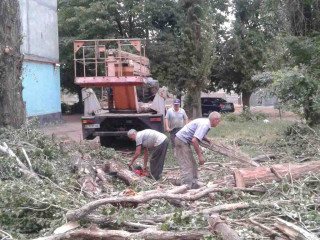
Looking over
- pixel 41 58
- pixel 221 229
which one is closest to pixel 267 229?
pixel 221 229

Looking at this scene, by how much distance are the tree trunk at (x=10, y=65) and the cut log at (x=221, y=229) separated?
6813 mm

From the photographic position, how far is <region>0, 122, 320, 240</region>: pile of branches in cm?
454

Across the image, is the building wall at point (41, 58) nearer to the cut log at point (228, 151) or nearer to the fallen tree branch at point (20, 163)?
the fallen tree branch at point (20, 163)

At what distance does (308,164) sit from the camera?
7.17 metres

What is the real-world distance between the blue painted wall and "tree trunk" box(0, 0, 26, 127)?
343 inches

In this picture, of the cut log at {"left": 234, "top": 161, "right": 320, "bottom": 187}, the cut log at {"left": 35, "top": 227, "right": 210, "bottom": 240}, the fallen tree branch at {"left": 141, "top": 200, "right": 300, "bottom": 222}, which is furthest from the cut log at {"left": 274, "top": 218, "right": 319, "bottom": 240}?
the cut log at {"left": 234, "top": 161, "right": 320, "bottom": 187}

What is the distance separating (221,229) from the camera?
4379 millimetres

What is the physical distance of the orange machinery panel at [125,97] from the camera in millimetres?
12555

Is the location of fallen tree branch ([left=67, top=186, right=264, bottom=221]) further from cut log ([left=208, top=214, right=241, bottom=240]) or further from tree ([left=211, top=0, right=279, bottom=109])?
tree ([left=211, top=0, right=279, bottom=109])

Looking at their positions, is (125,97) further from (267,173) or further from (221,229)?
(221,229)

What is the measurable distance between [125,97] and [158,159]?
4351 mm

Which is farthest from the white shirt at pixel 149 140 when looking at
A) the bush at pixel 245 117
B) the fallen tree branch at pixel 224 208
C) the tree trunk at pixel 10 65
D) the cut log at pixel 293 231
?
the bush at pixel 245 117

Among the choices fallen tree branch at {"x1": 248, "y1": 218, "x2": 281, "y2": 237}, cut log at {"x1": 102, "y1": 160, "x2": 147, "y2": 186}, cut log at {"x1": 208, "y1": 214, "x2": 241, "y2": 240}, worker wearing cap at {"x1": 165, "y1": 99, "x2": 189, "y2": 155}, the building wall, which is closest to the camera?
cut log at {"x1": 208, "y1": 214, "x2": 241, "y2": 240}

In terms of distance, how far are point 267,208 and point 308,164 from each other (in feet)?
8.08
